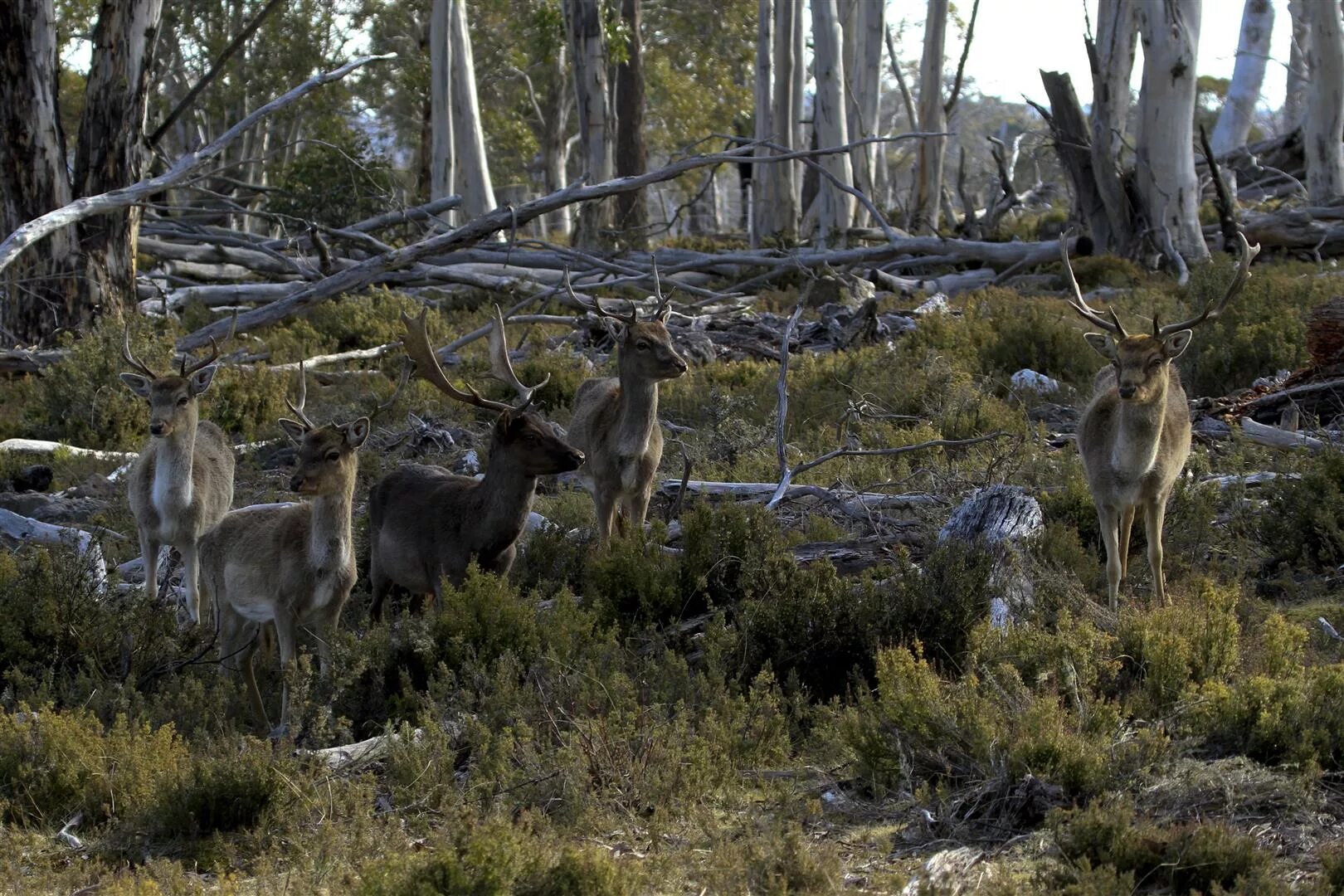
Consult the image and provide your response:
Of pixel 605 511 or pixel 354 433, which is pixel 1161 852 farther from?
pixel 605 511

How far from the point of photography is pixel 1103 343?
8109 mm

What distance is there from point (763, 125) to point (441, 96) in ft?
25.4

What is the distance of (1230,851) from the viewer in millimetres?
4527

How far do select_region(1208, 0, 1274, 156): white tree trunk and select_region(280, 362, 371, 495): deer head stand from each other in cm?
3062

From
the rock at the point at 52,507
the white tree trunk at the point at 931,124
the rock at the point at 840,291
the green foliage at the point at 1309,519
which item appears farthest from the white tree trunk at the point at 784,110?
the green foliage at the point at 1309,519

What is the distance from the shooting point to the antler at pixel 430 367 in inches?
309

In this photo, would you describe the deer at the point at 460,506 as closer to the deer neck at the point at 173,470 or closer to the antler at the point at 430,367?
the antler at the point at 430,367

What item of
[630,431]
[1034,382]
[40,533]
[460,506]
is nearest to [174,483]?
[40,533]

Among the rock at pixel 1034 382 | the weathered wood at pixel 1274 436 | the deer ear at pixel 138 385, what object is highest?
the deer ear at pixel 138 385

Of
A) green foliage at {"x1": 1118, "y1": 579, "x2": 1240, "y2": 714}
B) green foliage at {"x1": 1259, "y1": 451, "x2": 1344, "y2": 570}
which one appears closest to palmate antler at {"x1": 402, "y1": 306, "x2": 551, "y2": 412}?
green foliage at {"x1": 1118, "y1": 579, "x2": 1240, "y2": 714}

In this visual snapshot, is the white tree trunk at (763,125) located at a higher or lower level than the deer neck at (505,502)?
higher

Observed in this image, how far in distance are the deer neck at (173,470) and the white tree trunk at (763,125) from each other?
69.0ft

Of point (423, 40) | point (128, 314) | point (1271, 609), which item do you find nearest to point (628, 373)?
point (1271, 609)

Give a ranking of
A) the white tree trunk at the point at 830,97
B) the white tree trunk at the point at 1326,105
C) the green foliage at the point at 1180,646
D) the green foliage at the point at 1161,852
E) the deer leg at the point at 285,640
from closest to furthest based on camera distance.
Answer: the green foliage at the point at 1161,852 → the green foliage at the point at 1180,646 → the deer leg at the point at 285,640 → the white tree trunk at the point at 1326,105 → the white tree trunk at the point at 830,97
